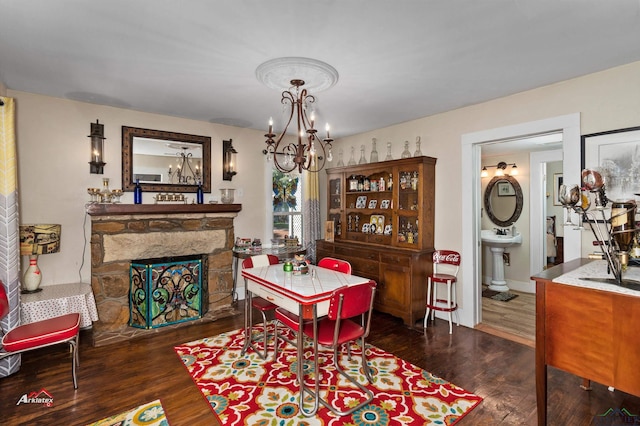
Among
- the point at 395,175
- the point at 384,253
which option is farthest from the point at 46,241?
the point at 395,175

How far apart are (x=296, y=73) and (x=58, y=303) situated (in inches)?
120

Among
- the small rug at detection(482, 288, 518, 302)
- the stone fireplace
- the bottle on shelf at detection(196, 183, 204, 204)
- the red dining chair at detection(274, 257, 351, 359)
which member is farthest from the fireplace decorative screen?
the small rug at detection(482, 288, 518, 302)

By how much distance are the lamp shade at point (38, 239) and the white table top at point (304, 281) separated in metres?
1.98

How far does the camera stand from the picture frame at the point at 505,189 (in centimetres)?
537

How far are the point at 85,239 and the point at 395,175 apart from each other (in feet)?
12.4

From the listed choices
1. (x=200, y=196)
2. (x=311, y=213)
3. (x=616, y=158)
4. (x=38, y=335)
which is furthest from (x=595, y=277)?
(x=200, y=196)

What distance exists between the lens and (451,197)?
3854mm

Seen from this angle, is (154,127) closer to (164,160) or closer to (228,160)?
(164,160)

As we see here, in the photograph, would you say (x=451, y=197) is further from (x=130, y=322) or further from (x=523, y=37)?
(x=130, y=322)

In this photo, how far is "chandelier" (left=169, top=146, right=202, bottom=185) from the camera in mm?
4129

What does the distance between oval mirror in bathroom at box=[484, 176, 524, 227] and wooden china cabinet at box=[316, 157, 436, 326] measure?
225 centimetres

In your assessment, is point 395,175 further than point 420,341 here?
Yes

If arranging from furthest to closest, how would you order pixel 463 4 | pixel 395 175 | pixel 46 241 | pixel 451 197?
1. pixel 395 175
2. pixel 451 197
3. pixel 46 241
4. pixel 463 4

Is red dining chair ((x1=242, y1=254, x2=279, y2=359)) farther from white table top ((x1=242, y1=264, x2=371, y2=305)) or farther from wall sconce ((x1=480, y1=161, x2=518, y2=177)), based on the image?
wall sconce ((x1=480, y1=161, x2=518, y2=177))
